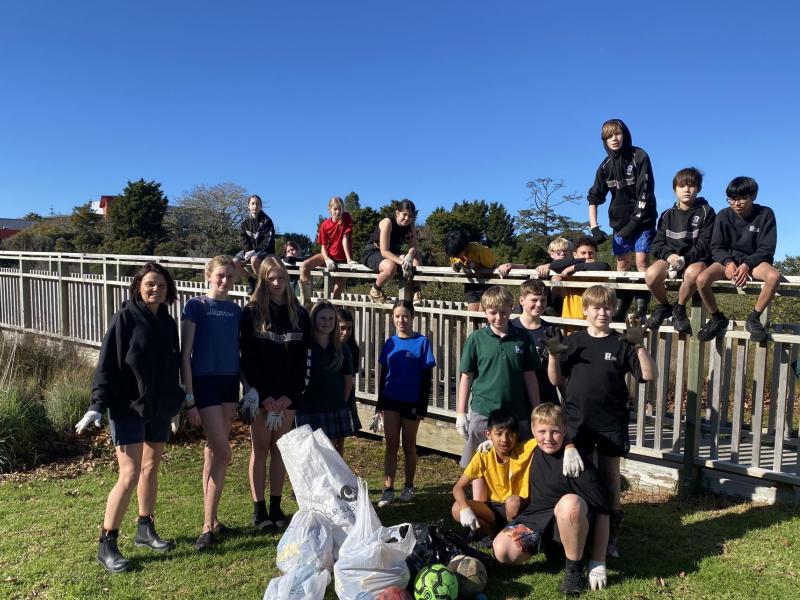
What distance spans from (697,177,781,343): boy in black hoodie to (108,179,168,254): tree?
33340 millimetres

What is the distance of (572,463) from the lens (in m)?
3.66

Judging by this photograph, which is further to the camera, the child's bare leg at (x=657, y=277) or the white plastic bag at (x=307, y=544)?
the child's bare leg at (x=657, y=277)

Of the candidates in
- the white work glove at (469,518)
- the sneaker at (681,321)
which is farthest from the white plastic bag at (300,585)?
the sneaker at (681,321)

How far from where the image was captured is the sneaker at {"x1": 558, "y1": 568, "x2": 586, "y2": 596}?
11.6 feet

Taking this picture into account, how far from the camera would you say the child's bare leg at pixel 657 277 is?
16.2 feet

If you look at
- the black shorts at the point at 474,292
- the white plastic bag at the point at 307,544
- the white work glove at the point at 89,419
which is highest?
the black shorts at the point at 474,292

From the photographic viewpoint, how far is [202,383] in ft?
14.2

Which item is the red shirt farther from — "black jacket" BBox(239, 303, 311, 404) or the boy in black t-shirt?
the boy in black t-shirt

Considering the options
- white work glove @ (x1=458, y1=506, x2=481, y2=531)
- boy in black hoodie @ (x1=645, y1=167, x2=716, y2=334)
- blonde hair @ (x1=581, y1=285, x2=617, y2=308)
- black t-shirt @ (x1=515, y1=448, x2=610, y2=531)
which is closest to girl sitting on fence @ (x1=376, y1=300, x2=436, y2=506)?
white work glove @ (x1=458, y1=506, x2=481, y2=531)

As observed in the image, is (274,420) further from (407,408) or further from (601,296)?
(601,296)

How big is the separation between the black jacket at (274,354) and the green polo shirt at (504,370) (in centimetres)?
128

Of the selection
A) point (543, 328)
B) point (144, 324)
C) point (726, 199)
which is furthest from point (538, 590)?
point (726, 199)

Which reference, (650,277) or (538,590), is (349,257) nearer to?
(650,277)

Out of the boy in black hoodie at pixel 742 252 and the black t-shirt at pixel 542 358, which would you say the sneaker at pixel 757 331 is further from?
the black t-shirt at pixel 542 358
